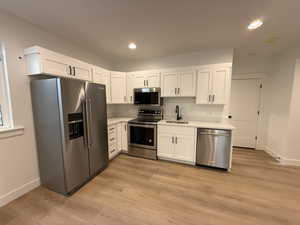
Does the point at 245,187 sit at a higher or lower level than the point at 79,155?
lower

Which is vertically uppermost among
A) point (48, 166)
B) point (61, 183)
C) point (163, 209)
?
point (48, 166)

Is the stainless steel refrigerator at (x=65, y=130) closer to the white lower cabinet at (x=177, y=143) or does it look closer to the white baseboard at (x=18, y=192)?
the white baseboard at (x=18, y=192)

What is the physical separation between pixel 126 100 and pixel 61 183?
7.97 ft

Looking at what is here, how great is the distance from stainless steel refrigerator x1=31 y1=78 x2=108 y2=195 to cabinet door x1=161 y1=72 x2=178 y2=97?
5.65ft

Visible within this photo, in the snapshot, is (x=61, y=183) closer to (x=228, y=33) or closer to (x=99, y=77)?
(x=99, y=77)

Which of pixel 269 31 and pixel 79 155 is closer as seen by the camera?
pixel 79 155

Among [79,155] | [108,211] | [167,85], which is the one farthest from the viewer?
[167,85]

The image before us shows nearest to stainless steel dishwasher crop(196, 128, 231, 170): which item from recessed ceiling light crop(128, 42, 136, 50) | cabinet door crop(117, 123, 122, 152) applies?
cabinet door crop(117, 123, 122, 152)

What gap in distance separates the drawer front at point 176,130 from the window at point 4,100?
2.71m

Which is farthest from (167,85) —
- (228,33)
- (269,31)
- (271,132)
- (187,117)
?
(271,132)

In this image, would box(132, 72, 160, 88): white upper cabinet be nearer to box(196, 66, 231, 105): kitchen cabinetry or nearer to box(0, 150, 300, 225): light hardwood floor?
box(196, 66, 231, 105): kitchen cabinetry

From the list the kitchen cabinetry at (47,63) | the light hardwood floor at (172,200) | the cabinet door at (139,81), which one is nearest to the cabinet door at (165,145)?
the light hardwood floor at (172,200)

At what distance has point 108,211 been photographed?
1812 mm

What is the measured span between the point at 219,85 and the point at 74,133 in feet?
10.3
